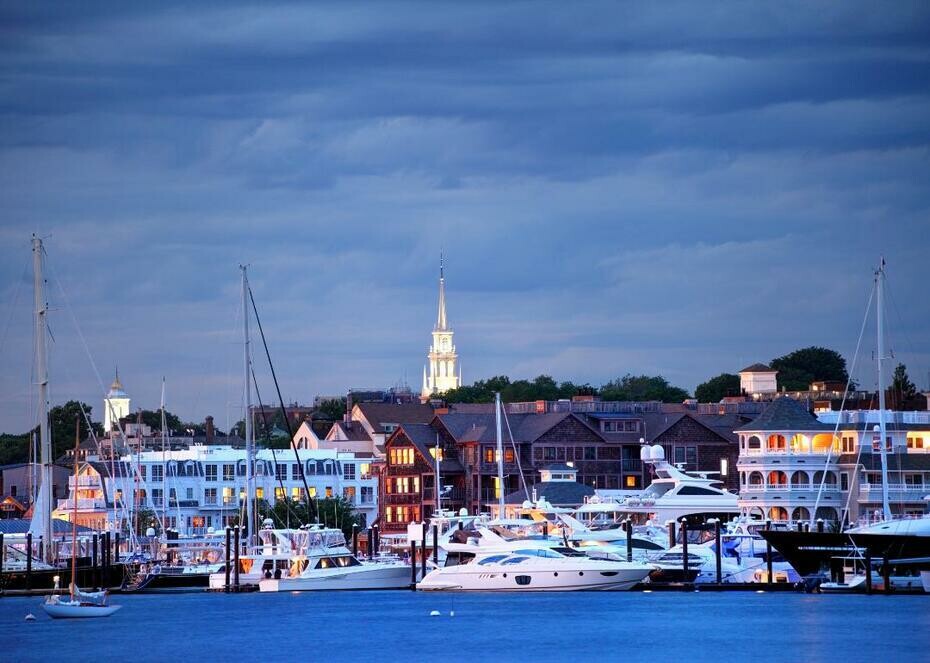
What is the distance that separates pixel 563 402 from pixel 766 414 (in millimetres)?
45927

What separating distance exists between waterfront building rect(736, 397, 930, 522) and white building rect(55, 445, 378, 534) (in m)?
42.5

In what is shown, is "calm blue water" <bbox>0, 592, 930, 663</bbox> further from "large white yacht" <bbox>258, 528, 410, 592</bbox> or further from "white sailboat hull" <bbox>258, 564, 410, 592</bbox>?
"large white yacht" <bbox>258, 528, 410, 592</bbox>

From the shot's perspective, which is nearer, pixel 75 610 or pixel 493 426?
pixel 75 610

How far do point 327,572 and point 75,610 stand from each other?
1886 cm

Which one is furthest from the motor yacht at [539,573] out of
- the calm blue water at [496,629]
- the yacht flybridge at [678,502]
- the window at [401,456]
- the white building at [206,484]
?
the white building at [206,484]

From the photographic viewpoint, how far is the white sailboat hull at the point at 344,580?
120 metres

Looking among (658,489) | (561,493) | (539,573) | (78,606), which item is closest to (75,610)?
(78,606)

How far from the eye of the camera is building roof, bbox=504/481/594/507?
504ft

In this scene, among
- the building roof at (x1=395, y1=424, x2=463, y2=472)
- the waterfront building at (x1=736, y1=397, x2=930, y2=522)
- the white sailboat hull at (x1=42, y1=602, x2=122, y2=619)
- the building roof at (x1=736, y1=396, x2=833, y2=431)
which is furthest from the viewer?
the building roof at (x1=395, y1=424, x2=463, y2=472)

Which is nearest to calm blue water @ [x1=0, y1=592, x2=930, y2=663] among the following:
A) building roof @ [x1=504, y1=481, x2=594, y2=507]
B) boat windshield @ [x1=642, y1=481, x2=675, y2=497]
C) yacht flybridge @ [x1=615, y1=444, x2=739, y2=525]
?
yacht flybridge @ [x1=615, y1=444, x2=739, y2=525]

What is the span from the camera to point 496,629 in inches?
3935

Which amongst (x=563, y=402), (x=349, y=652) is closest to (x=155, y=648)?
(x=349, y=652)

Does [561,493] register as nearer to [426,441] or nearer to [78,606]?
[426,441]

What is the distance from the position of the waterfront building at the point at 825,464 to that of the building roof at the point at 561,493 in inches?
539
